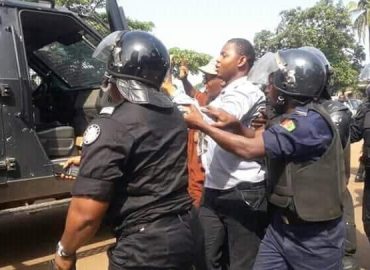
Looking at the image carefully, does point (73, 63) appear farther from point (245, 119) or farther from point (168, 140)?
point (168, 140)

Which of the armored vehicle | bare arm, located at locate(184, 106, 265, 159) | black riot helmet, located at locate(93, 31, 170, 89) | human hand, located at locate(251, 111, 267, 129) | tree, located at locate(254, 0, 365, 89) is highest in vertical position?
black riot helmet, located at locate(93, 31, 170, 89)

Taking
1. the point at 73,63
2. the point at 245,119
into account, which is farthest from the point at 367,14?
the point at 245,119

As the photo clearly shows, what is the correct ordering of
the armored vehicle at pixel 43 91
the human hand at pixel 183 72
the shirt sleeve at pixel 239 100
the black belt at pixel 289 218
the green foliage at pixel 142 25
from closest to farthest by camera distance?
the black belt at pixel 289 218
the shirt sleeve at pixel 239 100
the armored vehicle at pixel 43 91
the human hand at pixel 183 72
the green foliage at pixel 142 25

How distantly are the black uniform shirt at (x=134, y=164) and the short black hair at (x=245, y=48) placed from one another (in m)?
1.14

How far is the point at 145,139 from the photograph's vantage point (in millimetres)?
1957

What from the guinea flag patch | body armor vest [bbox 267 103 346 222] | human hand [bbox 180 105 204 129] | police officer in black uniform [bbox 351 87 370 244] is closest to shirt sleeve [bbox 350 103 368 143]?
police officer in black uniform [bbox 351 87 370 244]

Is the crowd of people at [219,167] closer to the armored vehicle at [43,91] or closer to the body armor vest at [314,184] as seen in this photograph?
the body armor vest at [314,184]

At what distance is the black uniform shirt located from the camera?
187 centimetres

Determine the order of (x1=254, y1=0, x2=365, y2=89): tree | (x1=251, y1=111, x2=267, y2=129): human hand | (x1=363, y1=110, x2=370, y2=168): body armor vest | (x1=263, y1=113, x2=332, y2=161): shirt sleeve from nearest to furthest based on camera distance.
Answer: (x1=263, y1=113, x2=332, y2=161): shirt sleeve < (x1=251, y1=111, x2=267, y2=129): human hand < (x1=363, y1=110, x2=370, y2=168): body armor vest < (x1=254, y1=0, x2=365, y2=89): tree

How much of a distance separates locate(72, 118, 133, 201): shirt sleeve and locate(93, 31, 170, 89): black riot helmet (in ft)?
0.88

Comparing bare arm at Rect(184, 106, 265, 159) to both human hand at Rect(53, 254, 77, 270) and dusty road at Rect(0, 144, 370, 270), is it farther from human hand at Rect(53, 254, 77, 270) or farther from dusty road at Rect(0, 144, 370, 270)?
dusty road at Rect(0, 144, 370, 270)

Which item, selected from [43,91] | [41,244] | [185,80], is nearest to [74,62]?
[43,91]

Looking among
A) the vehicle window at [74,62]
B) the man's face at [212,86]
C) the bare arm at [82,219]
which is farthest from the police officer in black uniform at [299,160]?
the vehicle window at [74,62]

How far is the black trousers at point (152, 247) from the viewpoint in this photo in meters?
1.99
